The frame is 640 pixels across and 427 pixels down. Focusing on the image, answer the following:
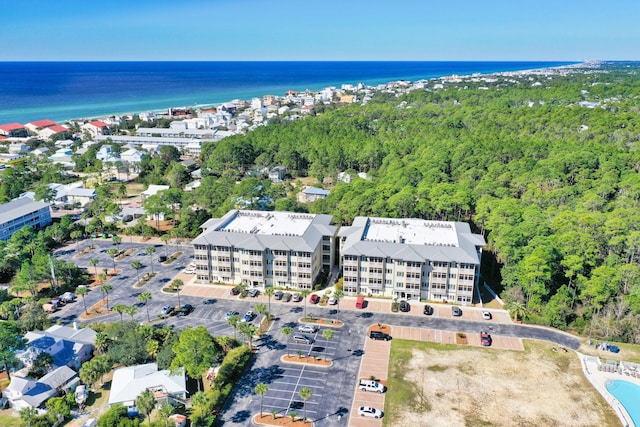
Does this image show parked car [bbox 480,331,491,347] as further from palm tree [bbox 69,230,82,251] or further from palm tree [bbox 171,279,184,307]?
palm tree [bbox 69,230,82,251]

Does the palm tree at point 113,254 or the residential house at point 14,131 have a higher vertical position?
the residential house at point 14,131

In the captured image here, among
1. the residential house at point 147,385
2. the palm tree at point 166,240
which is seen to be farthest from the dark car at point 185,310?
the palm tree at point 166,240

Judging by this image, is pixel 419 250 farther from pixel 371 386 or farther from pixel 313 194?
pixel 313 194

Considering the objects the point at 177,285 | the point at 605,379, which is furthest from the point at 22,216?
the point at 605,379

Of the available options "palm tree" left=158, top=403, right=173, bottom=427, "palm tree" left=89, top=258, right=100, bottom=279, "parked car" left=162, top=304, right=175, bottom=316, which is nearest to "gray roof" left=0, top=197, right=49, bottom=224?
"palm tree" left=89, top=258, right=100, bottom=279

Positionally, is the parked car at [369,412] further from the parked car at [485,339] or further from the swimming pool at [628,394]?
the swimming pool at [628,394]

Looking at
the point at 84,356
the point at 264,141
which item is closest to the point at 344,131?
the point at 264,141
